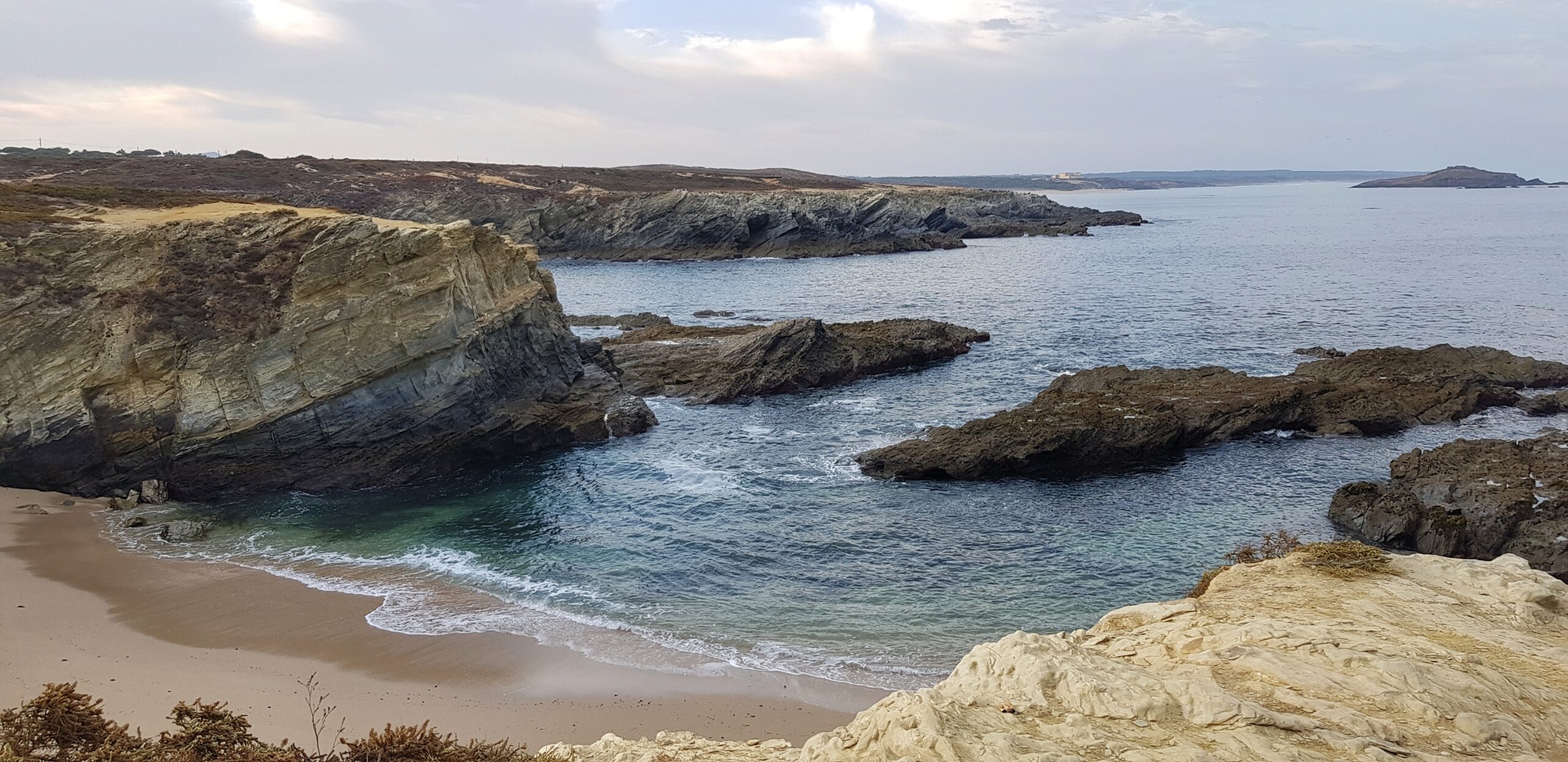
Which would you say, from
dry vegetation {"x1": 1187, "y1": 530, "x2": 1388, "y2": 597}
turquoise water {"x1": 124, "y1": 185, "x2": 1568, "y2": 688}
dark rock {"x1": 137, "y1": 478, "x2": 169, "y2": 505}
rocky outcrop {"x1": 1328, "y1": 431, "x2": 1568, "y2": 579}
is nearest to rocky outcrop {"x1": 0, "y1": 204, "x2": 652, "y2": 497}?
dark rock {"x1": 137, "y1": 478, "x2": 169, "y2": 505}

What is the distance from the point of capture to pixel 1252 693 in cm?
889

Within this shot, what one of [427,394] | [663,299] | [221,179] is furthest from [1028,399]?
[221,179]

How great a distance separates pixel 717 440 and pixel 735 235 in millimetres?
69547

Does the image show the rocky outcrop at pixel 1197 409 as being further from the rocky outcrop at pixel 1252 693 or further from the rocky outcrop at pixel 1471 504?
the rocky outcrop at pixel 1252 693

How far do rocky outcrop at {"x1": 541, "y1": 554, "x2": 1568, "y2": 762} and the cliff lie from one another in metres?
82.2

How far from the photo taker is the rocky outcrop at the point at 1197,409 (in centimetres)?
2581

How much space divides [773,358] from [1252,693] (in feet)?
93.7

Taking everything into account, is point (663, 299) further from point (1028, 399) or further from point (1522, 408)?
point (1522, 408)

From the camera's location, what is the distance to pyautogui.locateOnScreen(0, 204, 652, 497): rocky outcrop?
76.4 feet

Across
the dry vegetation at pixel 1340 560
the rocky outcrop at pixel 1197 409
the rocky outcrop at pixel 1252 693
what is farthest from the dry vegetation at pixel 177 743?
the rocky outcrop at pixel 1197 409

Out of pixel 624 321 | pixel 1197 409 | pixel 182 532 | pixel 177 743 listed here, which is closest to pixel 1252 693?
pixel 177 743

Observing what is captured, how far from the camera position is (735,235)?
318ft

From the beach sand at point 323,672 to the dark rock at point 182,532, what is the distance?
2136 millimetres

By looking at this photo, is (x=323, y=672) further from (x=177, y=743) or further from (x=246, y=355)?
(x=246, y=355)
